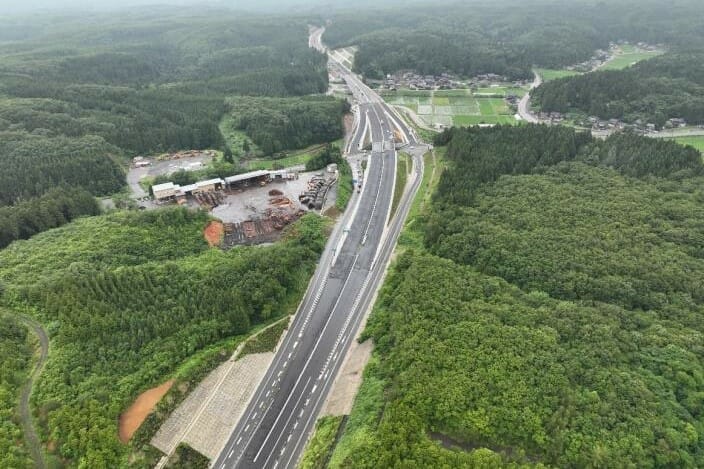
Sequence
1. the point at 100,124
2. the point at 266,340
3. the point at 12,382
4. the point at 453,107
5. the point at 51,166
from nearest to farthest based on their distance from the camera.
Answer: the point at 12,382 < the point at 266,340 < the point at 51,166 < the point at 100,124 < the point at 453,107

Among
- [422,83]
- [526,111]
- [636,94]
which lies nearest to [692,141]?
[636,94]

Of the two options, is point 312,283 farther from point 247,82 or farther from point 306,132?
point 247,82

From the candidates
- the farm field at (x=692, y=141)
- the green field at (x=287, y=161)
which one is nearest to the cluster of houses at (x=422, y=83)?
the green field at (x=287, y=161)

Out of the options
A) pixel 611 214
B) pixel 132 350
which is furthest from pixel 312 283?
pixel 611 214

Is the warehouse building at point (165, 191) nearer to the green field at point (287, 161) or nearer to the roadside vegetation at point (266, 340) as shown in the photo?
the green field at point (287, 161)

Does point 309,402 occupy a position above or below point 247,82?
below

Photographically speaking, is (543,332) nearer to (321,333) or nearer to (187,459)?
(321,333)

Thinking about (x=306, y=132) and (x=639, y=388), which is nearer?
(x=639, y=388)
